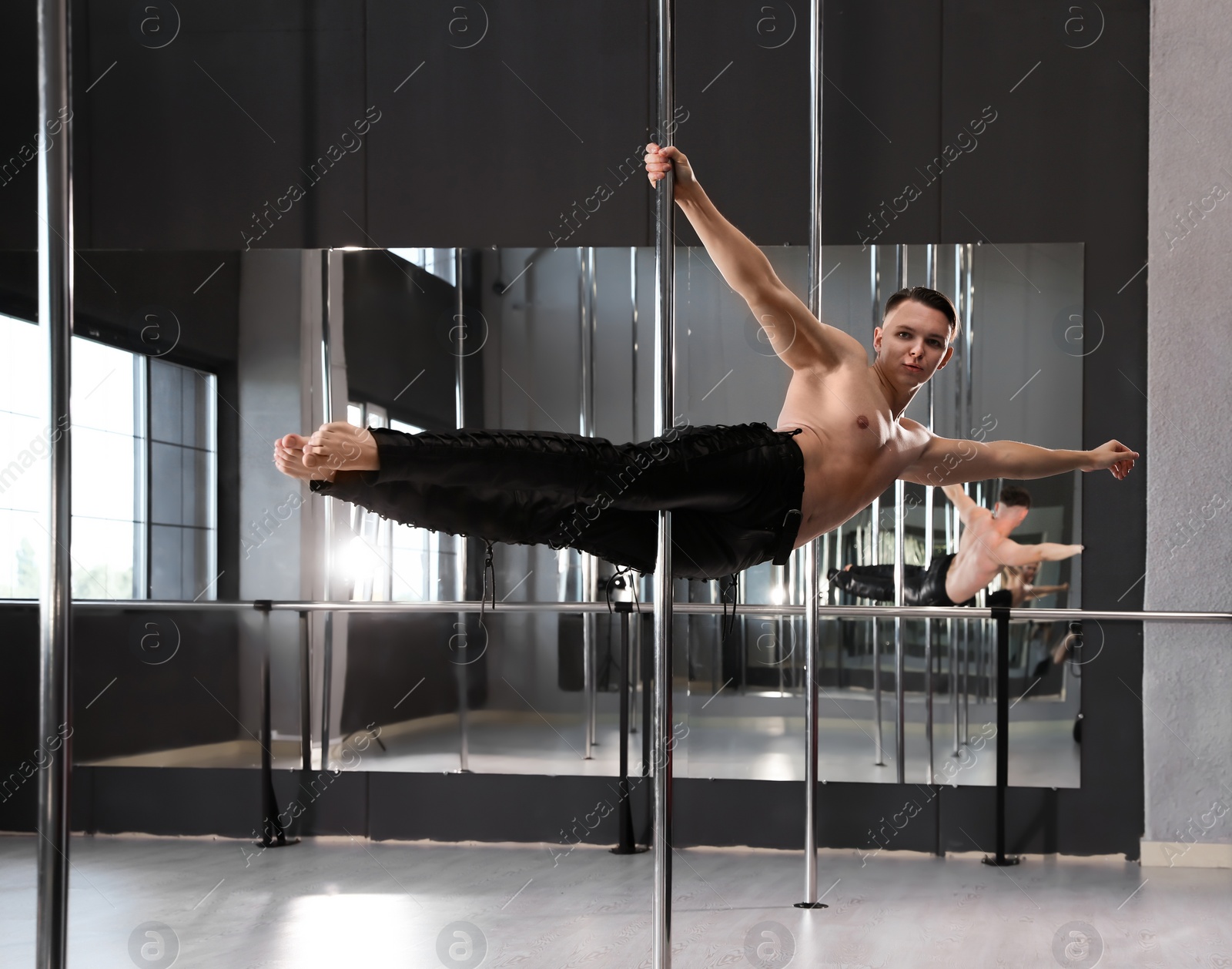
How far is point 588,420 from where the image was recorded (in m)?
4.31

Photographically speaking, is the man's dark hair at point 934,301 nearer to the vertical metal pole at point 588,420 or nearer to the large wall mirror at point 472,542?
the large wall mirror at point 472,542

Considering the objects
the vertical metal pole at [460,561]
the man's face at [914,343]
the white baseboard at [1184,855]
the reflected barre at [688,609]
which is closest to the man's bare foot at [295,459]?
the man's face at [914,343]

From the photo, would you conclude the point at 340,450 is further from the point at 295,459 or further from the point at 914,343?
the point at 914,343

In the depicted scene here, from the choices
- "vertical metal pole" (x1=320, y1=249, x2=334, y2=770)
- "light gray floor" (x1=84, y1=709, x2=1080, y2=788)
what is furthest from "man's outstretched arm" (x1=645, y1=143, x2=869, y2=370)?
"vertical metal pole" (x1=320, y1=249, x2=334, y2=770)

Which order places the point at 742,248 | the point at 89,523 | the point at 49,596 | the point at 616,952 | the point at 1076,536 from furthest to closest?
the point at 89,523 < the point at 1076,536 < the point at 616,952 < the point at 742,248 < the point at 49,596

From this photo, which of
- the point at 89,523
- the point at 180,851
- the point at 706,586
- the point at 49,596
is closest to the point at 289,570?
the point at 89,523

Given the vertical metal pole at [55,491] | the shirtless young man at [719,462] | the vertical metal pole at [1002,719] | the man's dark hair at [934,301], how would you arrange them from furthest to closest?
the vertical metal pole at [1002,719]
the man's dark hair at [934,301]
the shirtless young man at [719,462]
the vertical metal pole at [55,491]

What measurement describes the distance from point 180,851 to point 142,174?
9.38 feet

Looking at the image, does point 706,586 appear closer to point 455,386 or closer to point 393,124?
point 455,386

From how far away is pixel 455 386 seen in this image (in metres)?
4.32

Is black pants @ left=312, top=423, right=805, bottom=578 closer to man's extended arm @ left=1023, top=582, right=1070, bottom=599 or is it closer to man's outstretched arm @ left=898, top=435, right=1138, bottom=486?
man's outstretched arm @ left=898, top=435, right=1138, bottom=486

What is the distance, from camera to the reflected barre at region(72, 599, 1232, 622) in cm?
397

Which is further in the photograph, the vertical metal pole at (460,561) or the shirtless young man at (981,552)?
the vertical metal pole at (460,561)

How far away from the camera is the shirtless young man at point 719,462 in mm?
1792
